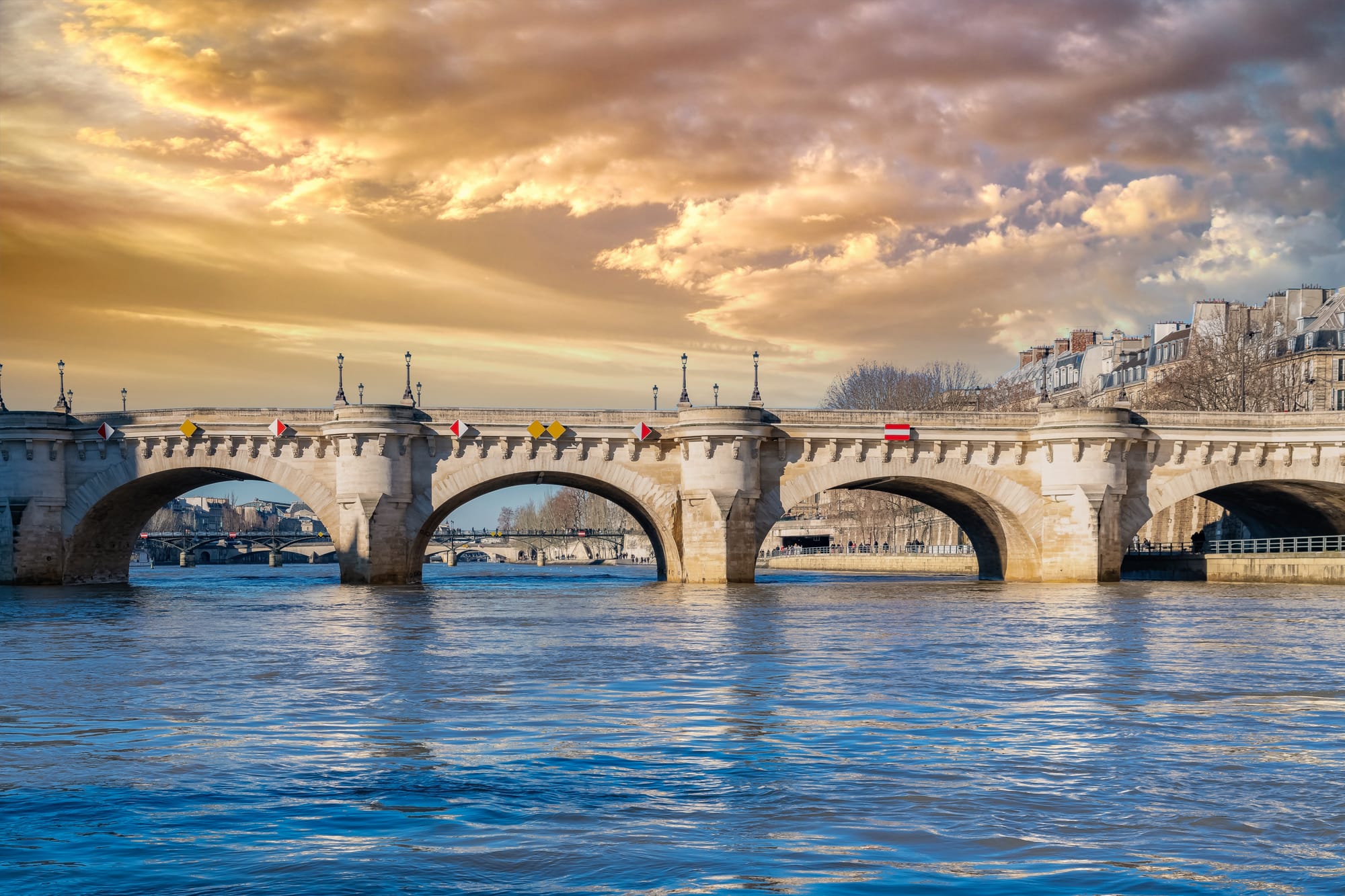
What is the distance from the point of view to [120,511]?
5728 cm

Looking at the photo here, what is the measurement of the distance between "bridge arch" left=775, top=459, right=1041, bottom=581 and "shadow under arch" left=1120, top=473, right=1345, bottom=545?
11.7 ft

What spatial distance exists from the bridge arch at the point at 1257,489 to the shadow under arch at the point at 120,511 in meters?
29.0

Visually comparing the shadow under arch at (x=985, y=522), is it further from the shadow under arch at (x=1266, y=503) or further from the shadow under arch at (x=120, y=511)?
the shadow under arch at (x=120, y=511)

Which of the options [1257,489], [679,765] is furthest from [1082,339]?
[679,765]

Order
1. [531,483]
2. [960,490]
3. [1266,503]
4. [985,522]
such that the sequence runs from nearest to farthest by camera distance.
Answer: [960,490]
[531,483]
[985,522]
[1266,503]

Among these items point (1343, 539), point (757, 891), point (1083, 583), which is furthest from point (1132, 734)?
point (1343, 539)

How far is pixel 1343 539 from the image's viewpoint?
186 feet

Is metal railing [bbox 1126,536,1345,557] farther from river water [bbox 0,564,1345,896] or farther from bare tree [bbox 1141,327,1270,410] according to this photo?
river water [bbox 0,564,1345,896]

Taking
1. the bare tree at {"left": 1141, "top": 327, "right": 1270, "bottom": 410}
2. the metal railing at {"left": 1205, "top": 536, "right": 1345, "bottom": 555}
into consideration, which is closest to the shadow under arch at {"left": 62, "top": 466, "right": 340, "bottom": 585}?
the metal railing at {"left": 1205, "top": 536, "right": 1345, "bottom": 555}

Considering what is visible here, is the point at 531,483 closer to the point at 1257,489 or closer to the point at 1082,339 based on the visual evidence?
the point at 1257,489

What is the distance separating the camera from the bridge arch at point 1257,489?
52.3m

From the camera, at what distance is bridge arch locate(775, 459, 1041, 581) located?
169 feet

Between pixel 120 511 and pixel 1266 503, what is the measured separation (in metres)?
47.5

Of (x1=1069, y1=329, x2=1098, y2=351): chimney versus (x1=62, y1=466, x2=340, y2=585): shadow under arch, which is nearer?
(x1=62, y1=466, x2=340, y2=585): shadow under arch
